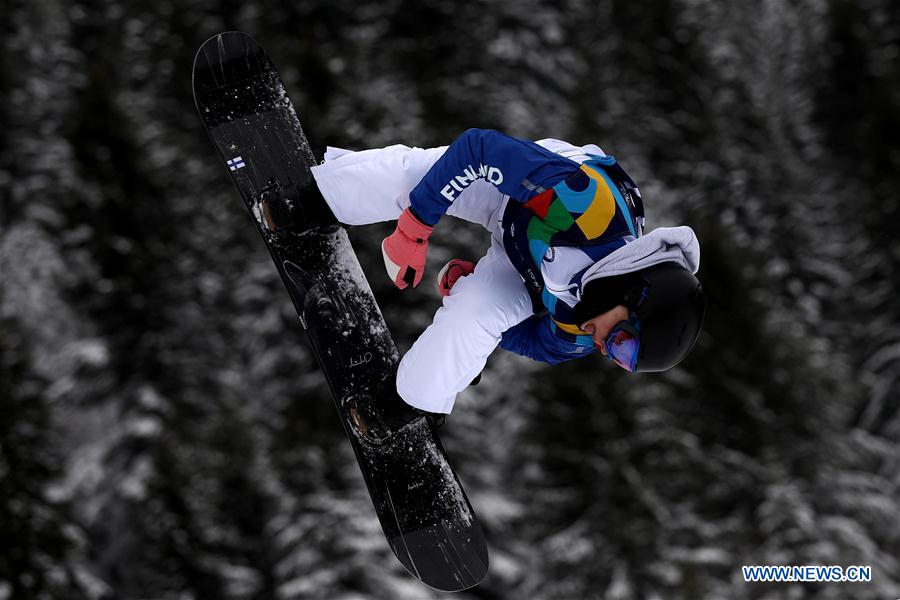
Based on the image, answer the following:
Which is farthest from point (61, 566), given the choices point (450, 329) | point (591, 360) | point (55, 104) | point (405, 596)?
point (55, 104)

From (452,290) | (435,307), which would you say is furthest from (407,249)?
(435,307)

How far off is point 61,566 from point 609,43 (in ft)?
62.8

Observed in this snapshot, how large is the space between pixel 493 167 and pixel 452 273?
749 millimetres

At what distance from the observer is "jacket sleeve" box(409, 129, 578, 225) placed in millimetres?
3168

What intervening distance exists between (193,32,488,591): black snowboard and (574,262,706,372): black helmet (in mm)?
1238

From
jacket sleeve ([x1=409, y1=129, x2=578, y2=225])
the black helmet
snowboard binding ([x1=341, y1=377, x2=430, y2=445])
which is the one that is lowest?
snowboard binding ([x1=341, y1=377, x2=430, y2=445])

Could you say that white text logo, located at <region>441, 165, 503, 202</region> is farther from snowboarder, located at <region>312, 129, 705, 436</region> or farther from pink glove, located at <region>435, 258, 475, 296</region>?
pink glove, located at <region>435, 258, 475, 296</region>

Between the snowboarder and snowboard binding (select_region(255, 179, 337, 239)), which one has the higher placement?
the snowboarder

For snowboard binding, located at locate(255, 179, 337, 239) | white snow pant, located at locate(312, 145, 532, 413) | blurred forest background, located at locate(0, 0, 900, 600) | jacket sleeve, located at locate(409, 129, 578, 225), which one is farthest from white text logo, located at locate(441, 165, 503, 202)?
blurred forest background, located at locate(0, 0, 900, 600)

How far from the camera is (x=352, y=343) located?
3.96 meters

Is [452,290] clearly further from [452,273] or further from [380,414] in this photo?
[380,414]

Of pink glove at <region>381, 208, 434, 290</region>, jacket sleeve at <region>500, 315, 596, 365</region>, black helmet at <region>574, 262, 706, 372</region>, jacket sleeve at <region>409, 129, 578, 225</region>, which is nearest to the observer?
black helmet at <region>574, 262, 706, 372</region>

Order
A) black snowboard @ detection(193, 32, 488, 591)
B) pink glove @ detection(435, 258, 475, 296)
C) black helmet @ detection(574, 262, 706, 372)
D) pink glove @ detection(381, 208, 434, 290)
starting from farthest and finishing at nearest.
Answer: black snowboard @ detection(193, 32, 488, 591) → pink glove @ detection(435, 258, 475, 296) → pink glove @ detection(381, 208, 434, 290) → black helmet @ detection(574, 262, 706, 372)

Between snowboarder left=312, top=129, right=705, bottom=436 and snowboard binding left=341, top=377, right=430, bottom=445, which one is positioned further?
snowboard binding left=341, top=377, right=430, bottom=445
